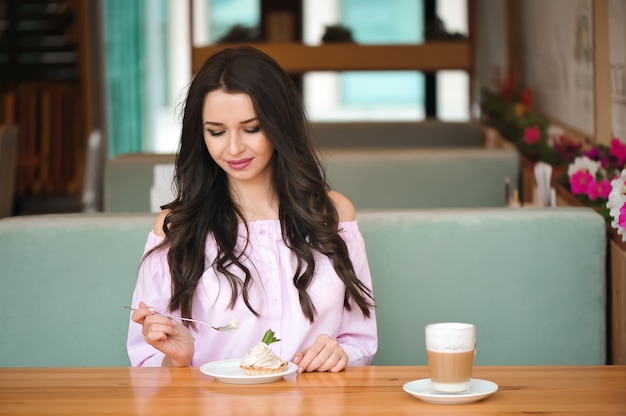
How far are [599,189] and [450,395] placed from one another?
141 cm

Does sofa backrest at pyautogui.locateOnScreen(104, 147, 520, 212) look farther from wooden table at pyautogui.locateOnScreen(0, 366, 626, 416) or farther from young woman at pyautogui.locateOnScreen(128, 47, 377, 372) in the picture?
wooden table at pyautogui.locateOnScreen(0, 366, 626, 416)

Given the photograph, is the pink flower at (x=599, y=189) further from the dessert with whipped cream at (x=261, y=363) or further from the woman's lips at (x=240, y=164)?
the dessert with whipped cream at (x=261, y=363)

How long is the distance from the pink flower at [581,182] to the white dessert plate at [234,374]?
1338mm

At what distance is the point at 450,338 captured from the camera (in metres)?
1.63

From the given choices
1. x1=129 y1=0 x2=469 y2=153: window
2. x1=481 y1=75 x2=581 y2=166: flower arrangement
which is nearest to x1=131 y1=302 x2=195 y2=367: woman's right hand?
x1=481 y1=75 x2=581 y2=166: flower arrangement

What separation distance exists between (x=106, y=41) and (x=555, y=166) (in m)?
7.41

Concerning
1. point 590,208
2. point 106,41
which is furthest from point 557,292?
point 106,41

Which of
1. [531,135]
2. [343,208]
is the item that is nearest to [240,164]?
[343,208]

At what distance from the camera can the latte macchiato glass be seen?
1.63 metres

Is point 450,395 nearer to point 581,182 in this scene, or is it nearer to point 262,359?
point 262,359

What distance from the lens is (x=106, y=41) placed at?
418 inches

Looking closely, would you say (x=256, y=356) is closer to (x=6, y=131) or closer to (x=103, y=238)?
(x=103, y=238)

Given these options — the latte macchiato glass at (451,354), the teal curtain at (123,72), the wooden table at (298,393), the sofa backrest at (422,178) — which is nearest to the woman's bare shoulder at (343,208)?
the wooden table at (298,393)

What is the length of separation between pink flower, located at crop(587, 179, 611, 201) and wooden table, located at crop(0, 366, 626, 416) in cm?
108
